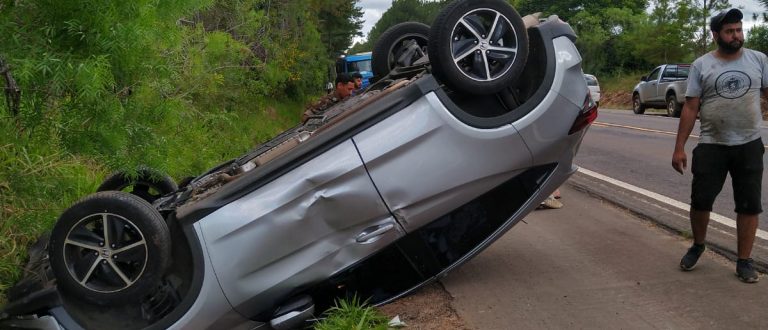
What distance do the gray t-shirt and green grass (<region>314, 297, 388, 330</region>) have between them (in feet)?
8.21

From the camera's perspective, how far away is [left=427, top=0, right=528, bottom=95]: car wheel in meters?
4.26

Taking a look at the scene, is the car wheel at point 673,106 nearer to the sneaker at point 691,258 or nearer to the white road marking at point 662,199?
the white road marking at point 662,199

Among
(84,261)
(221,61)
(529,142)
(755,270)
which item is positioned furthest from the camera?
(221,61)

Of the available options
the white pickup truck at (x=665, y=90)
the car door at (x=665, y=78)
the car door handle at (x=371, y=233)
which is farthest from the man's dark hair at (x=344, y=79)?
the car door at (x=665, y=78)

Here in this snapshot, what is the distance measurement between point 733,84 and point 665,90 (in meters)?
20.8

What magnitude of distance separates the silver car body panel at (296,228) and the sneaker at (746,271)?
92.4 inches

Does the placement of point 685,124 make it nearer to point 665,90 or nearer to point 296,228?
point 296,228

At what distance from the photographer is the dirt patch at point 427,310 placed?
171 inches

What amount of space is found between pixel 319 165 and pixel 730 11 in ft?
9.49

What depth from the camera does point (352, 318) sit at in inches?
163

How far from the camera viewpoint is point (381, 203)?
13.3 ft

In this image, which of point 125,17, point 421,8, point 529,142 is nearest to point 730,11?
point 529,142

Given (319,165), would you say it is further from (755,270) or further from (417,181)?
(755,270)

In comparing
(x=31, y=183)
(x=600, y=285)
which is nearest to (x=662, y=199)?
(x=600, y=285)
